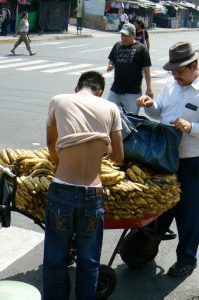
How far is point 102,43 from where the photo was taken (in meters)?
33.1

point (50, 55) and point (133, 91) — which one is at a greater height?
point (133, 91)

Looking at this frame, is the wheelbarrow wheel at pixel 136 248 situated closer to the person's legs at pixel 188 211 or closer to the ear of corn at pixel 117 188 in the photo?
the person's legs at pixel 188 211

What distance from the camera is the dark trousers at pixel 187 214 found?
436cm

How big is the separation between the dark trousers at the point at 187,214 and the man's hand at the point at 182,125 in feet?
1.33

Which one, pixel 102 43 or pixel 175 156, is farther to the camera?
pixel 102 43

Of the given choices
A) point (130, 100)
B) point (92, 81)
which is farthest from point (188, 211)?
point (130, 100)

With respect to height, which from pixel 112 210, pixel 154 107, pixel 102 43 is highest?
pixel 154 107

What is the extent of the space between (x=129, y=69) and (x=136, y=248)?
152 inches

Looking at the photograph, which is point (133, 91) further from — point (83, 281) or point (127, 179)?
point (83, 281)

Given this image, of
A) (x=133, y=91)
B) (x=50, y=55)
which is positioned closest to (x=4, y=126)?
(x=133, y=91)

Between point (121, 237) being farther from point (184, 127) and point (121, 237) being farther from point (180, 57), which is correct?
point (180, 57)

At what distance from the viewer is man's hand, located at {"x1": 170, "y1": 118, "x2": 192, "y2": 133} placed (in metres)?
3.97

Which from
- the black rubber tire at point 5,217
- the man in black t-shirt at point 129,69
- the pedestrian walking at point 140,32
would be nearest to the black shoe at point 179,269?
the black rubber tire at point 5,217

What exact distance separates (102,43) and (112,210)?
1186 inches
